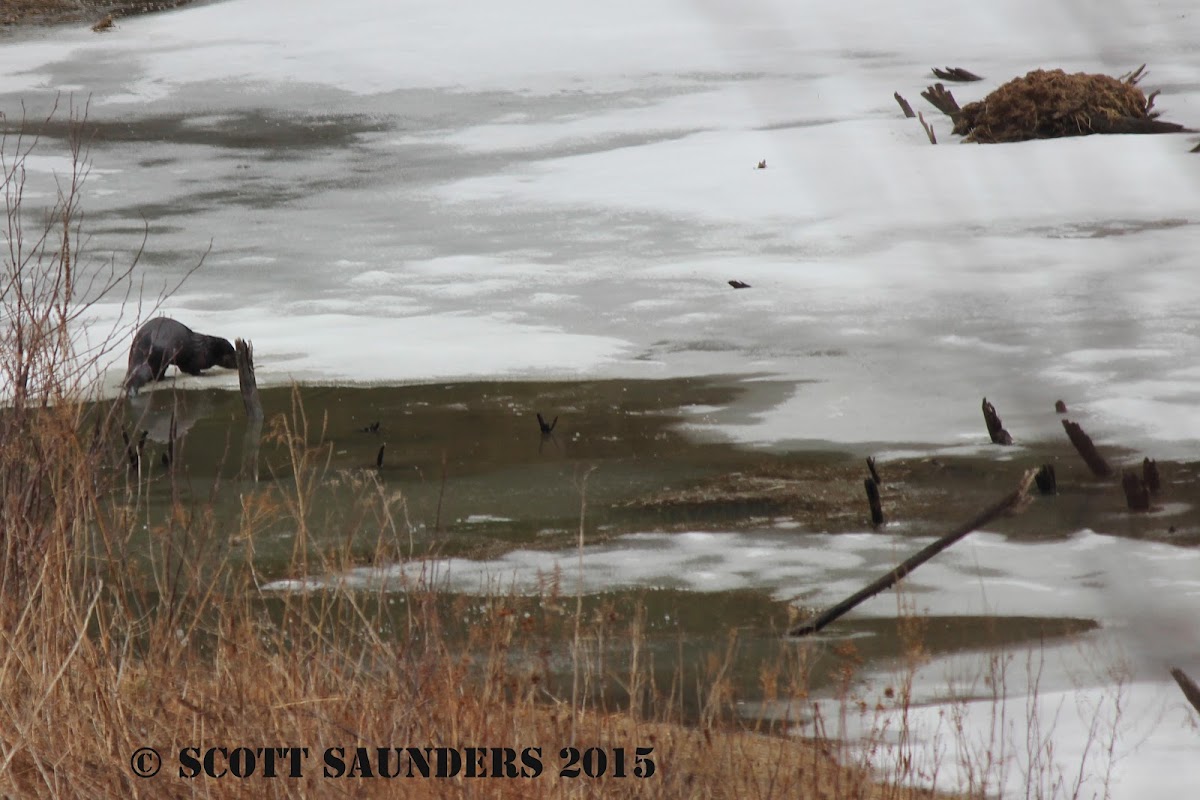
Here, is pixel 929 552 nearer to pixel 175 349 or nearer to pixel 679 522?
pixel 679 522

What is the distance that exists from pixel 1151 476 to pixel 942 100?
33.5 ft

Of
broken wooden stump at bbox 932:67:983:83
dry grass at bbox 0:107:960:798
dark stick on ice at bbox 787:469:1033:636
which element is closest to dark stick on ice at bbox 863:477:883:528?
dark stick on ice at bbox 787:469:1033:636

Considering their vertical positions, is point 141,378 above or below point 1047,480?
above

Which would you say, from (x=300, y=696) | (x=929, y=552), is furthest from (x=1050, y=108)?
(x=300, y=696)

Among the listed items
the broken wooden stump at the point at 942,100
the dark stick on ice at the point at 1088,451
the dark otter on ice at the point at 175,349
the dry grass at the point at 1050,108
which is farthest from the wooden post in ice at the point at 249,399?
the broken wooden stump at the point at 942,100

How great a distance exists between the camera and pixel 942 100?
51.9 ft

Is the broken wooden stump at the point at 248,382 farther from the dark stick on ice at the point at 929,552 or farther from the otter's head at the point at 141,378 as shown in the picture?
the dark stick on ice at the point at 929,552

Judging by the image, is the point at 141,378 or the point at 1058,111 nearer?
the point at 141,378

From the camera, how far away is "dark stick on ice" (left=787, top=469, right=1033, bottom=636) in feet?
10.4

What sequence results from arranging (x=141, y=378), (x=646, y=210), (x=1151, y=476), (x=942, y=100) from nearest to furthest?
(x=1151, y=476) → (x=141, y=378) → (x=646, y=210) → (x=942, y=100)

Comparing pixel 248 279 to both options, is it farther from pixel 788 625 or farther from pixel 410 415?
pixel 788 625

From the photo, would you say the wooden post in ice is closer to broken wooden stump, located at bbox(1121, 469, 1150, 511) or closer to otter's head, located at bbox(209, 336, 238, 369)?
otter's head, located at bbox(209, 336, 238, 369)

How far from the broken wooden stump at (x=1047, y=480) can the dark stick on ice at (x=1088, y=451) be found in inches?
6.5

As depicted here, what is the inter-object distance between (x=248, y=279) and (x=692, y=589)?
6.64m
